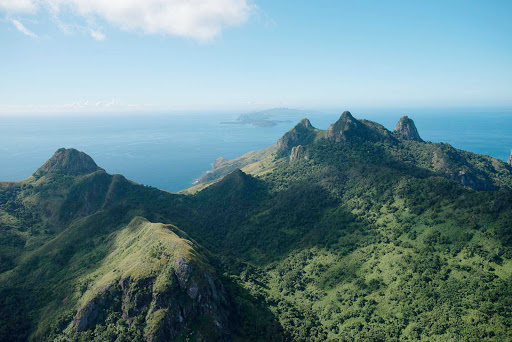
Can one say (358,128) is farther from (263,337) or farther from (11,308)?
(11,308)

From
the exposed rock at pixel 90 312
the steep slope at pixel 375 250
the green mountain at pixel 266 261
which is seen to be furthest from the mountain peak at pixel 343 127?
the exposed rock at pixel 90 312

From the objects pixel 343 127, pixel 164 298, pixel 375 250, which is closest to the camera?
pixel 164 298

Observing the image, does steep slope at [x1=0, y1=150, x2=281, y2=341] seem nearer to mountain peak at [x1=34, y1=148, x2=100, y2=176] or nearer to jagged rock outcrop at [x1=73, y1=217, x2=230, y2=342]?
jagged rock outcrop at [x1=73, y1=217, x2=230, y2=342]

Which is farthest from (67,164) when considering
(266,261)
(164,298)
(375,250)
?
(375,250)

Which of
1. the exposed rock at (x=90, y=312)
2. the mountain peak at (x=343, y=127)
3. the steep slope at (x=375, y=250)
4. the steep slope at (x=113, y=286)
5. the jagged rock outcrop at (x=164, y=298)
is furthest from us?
the mountain peak at (x=343, y=127)

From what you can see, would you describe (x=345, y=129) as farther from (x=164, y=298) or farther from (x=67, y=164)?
(x=67, y=164)

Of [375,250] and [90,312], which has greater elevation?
[375,250]

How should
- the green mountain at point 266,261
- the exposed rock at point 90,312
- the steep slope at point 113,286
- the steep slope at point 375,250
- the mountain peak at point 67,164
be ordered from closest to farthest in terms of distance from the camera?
the steep slope at point 113,286 → the green mountain at point 266,261 → the steep slope at point 375,250 → the exposed rock at point 90,312 → the mountain peak at point 67,164

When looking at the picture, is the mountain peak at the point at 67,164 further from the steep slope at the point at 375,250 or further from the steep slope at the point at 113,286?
the steep slope at the point at 375,250
